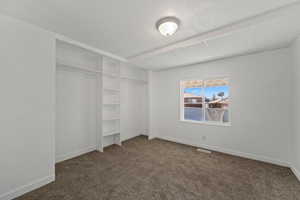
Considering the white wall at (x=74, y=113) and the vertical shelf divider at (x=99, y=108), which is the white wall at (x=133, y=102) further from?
the white wall at (x=74, y=113)

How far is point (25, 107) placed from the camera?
1855 mm

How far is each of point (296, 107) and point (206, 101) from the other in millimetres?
1781

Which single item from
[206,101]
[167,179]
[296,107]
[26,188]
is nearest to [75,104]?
[26,188]

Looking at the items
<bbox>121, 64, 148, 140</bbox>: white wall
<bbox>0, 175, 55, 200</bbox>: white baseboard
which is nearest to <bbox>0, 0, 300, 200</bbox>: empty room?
<bbox>0, 175, 55, 200</bbox>: white baseboard

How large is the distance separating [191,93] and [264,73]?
182cm

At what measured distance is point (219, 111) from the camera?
3543mm

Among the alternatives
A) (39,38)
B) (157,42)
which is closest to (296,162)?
(157,42)

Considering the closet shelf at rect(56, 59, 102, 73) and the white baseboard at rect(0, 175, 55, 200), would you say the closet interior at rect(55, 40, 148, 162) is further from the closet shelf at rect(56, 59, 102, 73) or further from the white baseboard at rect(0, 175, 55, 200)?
the white baseboard at rect(0, 175, 55, 200)

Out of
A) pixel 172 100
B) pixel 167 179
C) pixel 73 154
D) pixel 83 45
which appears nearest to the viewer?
pixel 167 179

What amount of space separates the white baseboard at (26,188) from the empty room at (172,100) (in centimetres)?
1

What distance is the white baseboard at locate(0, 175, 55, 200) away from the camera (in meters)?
1.68

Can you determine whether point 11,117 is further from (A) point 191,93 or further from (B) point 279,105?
(B) point 279,105

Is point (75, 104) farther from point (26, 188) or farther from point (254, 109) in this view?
point (254, 109)

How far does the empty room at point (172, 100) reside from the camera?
1.70 metres
